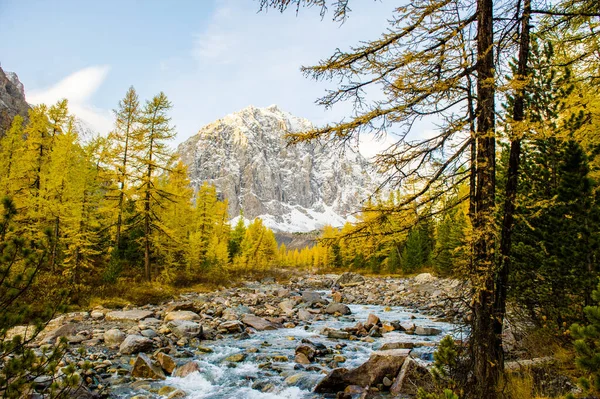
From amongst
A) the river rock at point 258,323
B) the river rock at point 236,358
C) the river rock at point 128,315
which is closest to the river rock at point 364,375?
the river rock at point 236,358

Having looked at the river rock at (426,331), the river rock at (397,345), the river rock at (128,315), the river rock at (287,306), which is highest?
the river rock at (128,315)

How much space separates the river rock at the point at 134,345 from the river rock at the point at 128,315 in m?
2.94

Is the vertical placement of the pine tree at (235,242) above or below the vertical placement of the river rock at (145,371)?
above

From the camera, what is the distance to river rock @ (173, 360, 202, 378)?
313 inches

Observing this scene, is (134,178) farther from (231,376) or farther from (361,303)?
(361,303)

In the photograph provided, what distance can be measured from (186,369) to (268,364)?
2.09 m

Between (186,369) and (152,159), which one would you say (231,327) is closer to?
(186,369)

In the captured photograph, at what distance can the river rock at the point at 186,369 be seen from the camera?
795cm

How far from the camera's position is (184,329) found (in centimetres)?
1127

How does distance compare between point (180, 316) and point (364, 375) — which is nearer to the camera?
point (364, 375)

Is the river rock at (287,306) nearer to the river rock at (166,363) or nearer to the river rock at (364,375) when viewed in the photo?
the river rock at (166,363)

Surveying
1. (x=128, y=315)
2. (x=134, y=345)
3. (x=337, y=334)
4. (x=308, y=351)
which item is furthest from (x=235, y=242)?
(x=308, y=351)

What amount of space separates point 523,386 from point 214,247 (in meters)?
26.6

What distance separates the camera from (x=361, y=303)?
2188 cm
